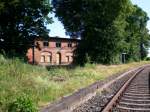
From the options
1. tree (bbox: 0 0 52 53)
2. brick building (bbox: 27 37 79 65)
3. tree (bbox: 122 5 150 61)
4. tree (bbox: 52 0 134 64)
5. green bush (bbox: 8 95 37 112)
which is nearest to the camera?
green bush (bbox: 8 95 37 112)

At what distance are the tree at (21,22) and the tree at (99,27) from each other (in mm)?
4446

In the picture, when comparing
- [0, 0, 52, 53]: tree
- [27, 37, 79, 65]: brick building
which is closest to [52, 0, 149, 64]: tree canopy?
[0, 0, 52, 53]: tree

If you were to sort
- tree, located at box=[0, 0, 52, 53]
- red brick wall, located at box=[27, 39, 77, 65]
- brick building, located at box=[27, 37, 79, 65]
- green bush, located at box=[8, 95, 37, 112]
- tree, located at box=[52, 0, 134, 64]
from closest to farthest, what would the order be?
1. green bush, located at box=[8, 95, 37, 112]
2. tree, located at box=[0, 0, 52, 53]
3. tree, located at box=[52, 0, 134, 64]
4. red brick wall, located at box=[27, 39, 77, 65]
5. brick building, located at box=[27, 37, 79, 65]

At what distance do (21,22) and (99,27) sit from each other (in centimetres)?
978

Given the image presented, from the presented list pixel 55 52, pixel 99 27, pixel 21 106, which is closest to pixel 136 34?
pixel 55 52

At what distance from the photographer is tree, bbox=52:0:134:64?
160 ft

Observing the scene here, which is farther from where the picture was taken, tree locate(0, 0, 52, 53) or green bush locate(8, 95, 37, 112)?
tree locate(0, 0, 52, 53)

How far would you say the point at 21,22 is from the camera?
5116 centimetres

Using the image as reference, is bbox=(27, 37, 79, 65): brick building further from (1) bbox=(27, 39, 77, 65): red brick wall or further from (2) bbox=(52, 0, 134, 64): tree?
(2) bbox=(52, 0, 134, 64): tree

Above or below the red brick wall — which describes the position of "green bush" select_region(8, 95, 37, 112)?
below

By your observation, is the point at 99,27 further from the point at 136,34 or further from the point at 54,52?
the point at 136,34

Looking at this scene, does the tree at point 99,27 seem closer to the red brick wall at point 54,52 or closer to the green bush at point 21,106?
the red brick wall at point 54,52

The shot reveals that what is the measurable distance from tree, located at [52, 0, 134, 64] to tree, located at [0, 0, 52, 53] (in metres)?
4.45

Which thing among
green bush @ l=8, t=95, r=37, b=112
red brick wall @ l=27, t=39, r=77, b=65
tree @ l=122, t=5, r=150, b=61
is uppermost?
tree @ l=122, t=5, r=150, b=61
